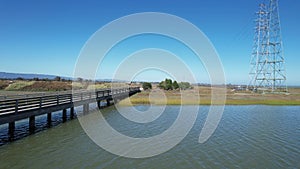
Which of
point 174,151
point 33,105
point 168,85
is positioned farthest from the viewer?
point 168,85

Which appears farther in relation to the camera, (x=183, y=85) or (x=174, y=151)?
(x=183, y=85)

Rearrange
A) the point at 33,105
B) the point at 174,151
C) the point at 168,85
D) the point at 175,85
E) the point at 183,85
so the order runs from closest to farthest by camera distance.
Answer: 1. the point at 174,151
2. the point at 33,105
3. the point at 168,85
4. the point at 175,85
5. the point at 183,85

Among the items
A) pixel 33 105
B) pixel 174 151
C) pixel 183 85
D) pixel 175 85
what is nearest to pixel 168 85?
pixel 175 85

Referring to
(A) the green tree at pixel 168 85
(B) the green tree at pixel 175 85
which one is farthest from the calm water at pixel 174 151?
(B) the green tree at pixel 175 85

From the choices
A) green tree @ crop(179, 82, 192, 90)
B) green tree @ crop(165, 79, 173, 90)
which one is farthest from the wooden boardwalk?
green tree @ crop(179, 82, 192, 90)

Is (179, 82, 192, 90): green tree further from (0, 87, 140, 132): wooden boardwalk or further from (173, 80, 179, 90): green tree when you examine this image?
(0, 87, 140, 132): wooden boardwalk

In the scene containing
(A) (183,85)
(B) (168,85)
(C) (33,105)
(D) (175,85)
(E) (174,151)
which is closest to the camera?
(E) (174,151)

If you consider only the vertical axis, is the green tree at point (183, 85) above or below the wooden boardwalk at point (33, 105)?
above

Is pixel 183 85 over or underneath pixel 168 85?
over

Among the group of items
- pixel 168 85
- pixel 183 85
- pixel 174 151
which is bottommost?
pixel 174 151

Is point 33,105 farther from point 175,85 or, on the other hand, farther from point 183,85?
point 183,85

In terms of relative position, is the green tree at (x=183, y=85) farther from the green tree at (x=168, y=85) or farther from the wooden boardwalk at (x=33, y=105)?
the wooden boardwalk at (x=33, y=105)

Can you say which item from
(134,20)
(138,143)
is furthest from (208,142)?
(134,20)

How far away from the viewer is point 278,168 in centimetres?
965
